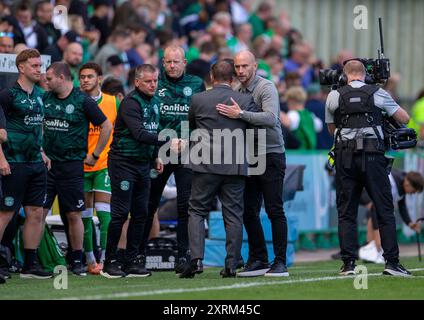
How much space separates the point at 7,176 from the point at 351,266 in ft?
11.7

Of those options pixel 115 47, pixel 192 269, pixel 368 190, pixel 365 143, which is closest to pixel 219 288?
pixel 192 269

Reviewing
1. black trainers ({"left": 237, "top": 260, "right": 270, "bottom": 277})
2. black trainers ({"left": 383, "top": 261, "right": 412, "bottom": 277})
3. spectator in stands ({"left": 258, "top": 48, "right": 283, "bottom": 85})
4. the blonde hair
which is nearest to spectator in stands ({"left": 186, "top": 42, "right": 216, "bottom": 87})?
the blonde hair

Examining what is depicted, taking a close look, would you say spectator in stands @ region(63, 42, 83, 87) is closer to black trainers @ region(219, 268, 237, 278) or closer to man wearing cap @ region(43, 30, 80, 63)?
man wearing cap @ region(43, 30, 80, 63)

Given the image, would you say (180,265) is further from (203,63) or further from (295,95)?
(295,95)

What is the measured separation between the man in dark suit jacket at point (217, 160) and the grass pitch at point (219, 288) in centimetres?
48

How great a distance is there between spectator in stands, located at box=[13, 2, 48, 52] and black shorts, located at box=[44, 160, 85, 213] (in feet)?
13.8

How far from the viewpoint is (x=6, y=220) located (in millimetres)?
11930

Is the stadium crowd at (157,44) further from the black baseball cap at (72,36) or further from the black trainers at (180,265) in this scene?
the black trainers at (180,265)

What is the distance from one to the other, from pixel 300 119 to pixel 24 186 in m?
7.67

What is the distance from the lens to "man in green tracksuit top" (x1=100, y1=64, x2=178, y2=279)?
472 inches

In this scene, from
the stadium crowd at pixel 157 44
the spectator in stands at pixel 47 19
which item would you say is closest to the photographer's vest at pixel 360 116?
the stadium crowd at pixel 157 44
